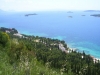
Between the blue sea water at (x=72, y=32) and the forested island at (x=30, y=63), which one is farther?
the blue sea water at (x=72, y=32)

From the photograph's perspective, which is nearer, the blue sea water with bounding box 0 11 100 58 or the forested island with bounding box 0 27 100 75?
the forested island with bounding box 0 27 100 75

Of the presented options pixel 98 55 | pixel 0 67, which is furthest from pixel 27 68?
pixel 98 55

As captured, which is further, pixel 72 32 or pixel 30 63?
pixel 72 32

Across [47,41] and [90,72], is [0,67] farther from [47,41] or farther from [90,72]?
[47,41]

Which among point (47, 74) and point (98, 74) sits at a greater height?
point (47, 74)

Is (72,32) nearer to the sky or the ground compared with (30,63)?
nearer to the ground

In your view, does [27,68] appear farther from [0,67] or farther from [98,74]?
[98,74]

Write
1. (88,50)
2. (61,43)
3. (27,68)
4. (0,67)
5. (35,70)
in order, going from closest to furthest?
1. (27,68)
2. (0,67)
3. (35,70)
4. (88,50)
5. (61,43)

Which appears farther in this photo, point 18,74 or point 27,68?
point 18,74

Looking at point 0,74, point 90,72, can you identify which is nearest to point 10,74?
point 0,74

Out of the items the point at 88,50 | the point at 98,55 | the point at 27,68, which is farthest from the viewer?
the point at 88,50
